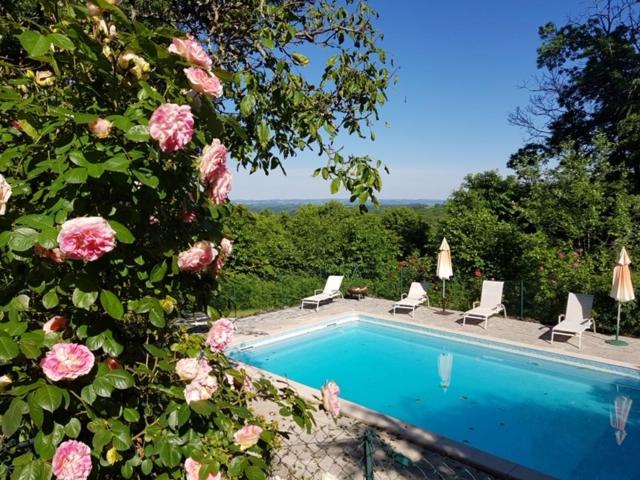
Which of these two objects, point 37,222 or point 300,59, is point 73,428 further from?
point 300,59

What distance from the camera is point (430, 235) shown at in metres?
15.1

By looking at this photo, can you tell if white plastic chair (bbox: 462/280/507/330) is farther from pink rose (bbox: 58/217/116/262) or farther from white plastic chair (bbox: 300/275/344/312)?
pink rose (bbox: 58/217/116/262)

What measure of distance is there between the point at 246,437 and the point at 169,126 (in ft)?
3.87

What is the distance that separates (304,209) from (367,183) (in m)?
16.4

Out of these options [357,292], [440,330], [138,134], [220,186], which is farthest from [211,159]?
[357,292]

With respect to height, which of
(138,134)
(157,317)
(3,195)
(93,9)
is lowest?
(157,317)

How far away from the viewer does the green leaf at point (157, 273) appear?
63.3 inches

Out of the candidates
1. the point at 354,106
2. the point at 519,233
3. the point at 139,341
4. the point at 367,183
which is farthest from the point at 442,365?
the point at 139,341

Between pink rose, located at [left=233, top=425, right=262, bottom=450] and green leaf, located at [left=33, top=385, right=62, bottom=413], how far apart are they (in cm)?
66

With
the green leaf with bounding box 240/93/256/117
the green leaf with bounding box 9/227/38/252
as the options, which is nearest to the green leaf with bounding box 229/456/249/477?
the green leaf with bounding box 9/227/38/252

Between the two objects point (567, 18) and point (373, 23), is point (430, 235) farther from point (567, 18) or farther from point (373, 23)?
point (567, 18)

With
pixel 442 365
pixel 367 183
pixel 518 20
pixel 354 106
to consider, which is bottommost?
pixel 442 365

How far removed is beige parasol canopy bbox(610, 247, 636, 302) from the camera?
29.6 feet

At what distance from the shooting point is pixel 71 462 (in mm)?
1421
